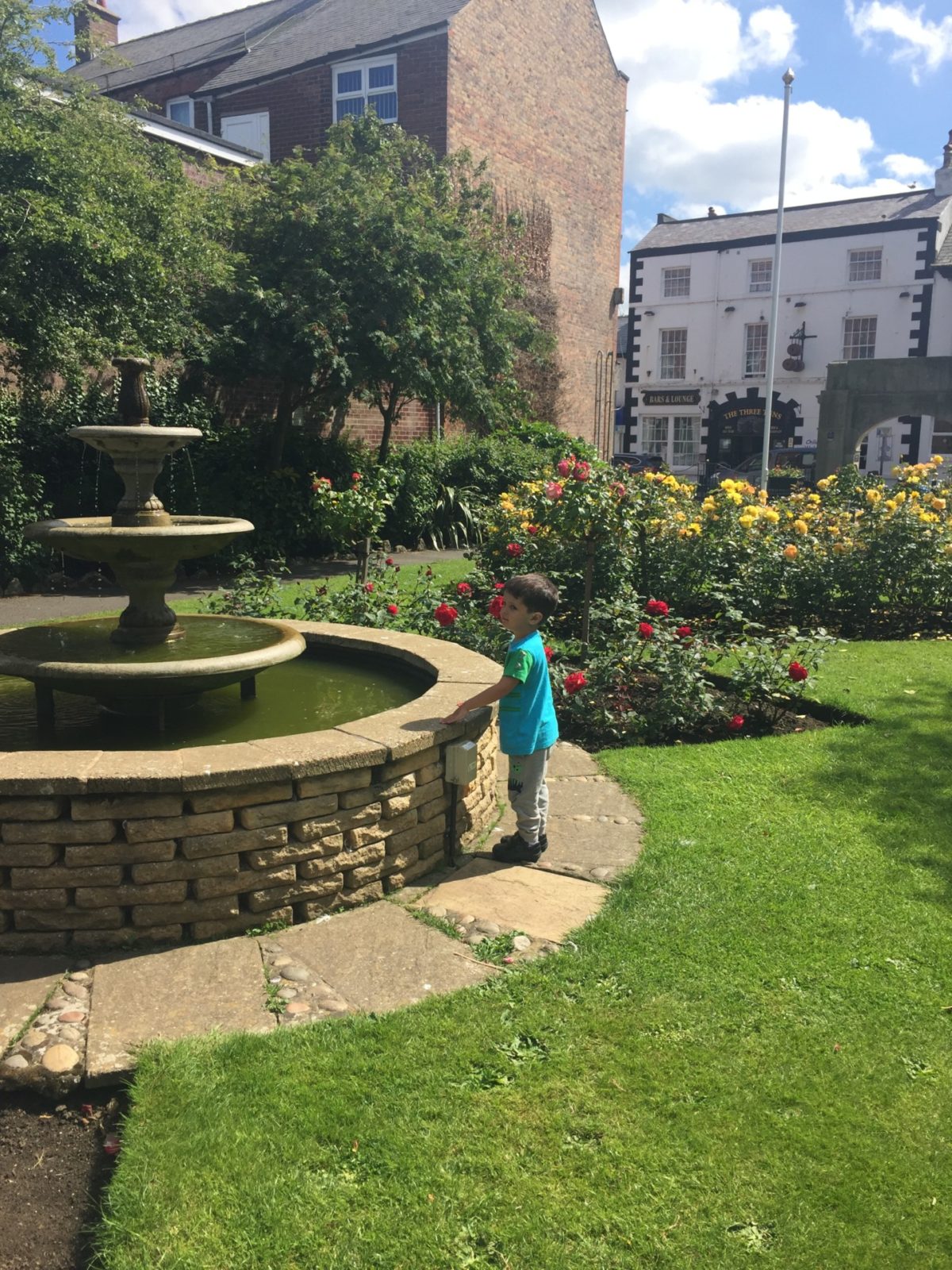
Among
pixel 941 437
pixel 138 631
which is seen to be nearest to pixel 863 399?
pixel 138 631

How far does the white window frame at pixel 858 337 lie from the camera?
39.8 meters

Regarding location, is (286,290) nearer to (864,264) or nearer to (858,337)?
(858,337)

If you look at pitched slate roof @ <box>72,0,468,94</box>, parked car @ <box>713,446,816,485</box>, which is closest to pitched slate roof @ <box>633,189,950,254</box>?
parked car @ <box>713,446,816,485</box>

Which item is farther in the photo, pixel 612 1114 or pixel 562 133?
pixel 562 133

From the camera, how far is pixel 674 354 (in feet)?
143

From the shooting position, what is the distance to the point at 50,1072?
9.50 ft

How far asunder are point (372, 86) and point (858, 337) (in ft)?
82.3

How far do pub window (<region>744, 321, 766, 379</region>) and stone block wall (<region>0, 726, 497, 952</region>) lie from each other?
136ft

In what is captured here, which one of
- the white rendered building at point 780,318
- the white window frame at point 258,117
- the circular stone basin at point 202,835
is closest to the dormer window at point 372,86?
the white window frame at point 258,117

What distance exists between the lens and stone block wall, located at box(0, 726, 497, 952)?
351 centimetres

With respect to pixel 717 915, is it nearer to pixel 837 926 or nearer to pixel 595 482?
pixel 837 926

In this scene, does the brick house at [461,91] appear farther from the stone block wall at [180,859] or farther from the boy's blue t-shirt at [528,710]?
the stone block wall at [180,859]

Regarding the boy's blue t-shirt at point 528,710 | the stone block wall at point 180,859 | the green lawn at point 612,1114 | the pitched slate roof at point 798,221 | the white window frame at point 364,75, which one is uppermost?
the pitched slate roof at point 798,221

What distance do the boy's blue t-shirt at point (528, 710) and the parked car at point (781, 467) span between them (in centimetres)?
2892
